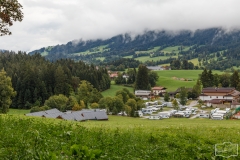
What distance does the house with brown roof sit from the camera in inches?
3967

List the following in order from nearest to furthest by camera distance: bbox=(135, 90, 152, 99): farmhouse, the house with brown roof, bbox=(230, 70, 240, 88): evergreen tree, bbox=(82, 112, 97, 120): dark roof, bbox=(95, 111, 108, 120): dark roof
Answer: bbox=(95, 111, 108, 120): dark roof < bbox=(82, 112, 97, 120): dark roof < the house with brown roof < bbox=(230, 70, 240, 88): evergreen tree < bbox=(135, 90, 152, 99): farmhouse

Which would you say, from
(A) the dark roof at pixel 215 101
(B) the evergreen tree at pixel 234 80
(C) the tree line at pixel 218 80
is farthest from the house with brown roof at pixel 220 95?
(C) the tree line at pixel 218 80

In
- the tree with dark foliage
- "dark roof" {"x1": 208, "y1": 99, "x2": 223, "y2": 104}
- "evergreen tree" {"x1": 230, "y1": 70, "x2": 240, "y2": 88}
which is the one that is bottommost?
"dark roof" {"x1": 208, "y1": 99, "x2": 223, "y2": 104}

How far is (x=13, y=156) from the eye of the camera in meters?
6.71

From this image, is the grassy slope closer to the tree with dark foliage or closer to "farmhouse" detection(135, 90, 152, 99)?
"farmhouse" detection(135, 90, 152, 99)

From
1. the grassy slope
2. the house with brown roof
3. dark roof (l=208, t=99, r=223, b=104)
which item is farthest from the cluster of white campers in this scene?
the grassy slope

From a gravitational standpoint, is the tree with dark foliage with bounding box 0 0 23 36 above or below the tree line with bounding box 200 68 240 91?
above

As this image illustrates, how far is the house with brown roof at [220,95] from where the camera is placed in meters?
101

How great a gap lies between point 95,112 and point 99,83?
247 feet

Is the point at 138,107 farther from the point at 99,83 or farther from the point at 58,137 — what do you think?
the point at 58,137

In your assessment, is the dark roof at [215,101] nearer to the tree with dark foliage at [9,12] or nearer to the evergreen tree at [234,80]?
the evergreen tree at [234,80]

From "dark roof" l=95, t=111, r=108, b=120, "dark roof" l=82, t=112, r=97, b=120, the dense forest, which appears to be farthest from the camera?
the dense forest

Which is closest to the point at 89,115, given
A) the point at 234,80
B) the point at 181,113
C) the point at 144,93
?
the point at 181,113

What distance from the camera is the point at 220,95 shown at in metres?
103
